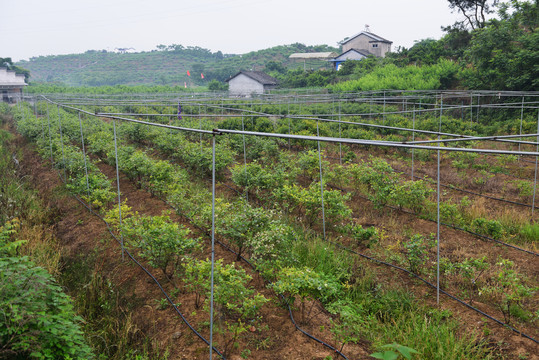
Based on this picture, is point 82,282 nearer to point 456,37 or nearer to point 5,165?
point 5,165

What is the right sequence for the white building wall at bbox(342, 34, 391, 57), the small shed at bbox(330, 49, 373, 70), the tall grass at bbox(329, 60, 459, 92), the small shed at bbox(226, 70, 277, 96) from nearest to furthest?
the tall grass at bbox(329, 60, 459, 92), the small shed at bbox(226, 70, 277, 96), the small shed at bbox(330, 49, 373, 70), the white building wall at bbox(342, 34, 391, 57)

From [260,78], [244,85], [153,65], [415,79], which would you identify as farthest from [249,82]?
[153,65]

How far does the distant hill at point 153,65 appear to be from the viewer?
68062 mm

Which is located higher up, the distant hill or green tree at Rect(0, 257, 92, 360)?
the distant hill

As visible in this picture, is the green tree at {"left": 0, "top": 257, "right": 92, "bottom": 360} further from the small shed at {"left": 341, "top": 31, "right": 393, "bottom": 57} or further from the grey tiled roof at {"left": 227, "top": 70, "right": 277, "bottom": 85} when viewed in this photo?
the small shed at {"left": 341, "top": 31, "right": 393, "bottom": 57}

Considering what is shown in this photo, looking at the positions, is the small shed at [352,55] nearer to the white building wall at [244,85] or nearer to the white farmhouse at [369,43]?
the white farmhouse at [369,43]

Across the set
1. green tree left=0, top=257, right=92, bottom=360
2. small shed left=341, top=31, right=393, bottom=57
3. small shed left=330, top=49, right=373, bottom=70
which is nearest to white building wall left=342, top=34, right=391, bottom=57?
small shed left=341, top=31, right=393, bottom=57

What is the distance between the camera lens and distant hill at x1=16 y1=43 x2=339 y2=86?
68.1 meters

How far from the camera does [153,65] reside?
86.6 metres

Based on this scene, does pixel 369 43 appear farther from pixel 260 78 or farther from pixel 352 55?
pixel 260 78

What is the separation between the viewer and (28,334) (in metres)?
3.16

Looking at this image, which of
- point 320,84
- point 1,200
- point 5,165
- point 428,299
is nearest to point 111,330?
point 428,299

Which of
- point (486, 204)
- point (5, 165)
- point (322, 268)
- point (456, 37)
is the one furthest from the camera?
point (456, 37)

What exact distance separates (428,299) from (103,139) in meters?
10.1
